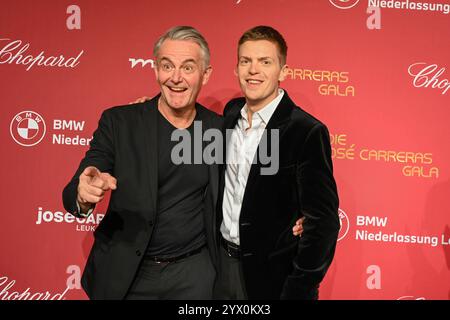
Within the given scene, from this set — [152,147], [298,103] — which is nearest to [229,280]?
[152,147]

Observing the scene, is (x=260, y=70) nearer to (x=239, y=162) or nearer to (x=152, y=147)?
(x=239, y=162)

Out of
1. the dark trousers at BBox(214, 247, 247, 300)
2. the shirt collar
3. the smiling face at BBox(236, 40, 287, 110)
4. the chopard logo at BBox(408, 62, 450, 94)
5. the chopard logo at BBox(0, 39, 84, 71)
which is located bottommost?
the dark trousers at BBox(214, 247, 247, 300)

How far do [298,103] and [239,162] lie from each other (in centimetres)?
107

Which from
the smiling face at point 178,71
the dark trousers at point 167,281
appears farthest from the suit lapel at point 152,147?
the dark trousers at point 167,281

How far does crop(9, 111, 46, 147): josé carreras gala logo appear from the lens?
316 centimetres

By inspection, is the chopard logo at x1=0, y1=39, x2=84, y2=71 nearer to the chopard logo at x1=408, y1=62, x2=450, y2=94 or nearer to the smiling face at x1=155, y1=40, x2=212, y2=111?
the smiling face at x1=155, y1=40, x2=212, y2=111

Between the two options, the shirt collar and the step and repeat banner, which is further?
the step and repeat banner

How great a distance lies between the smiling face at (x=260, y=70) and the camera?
7.40ft

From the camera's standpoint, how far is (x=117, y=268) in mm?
2191

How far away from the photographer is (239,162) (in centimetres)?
228

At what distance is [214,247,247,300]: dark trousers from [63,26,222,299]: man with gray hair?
2.0 inches

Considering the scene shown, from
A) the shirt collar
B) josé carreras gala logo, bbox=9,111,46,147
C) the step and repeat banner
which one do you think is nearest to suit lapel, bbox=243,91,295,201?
the shirt collar
